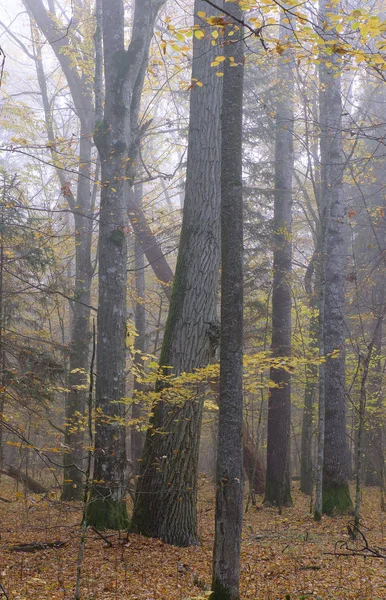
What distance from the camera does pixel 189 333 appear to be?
6953 millimetres

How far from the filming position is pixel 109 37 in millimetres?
8188

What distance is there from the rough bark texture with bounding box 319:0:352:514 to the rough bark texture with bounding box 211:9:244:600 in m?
4.96

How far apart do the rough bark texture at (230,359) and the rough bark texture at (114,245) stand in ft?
9.21

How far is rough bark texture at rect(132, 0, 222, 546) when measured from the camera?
6598 millimetres

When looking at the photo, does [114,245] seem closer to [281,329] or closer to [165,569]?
[165,569]

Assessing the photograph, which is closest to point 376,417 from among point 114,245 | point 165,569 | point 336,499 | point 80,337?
point 336,499

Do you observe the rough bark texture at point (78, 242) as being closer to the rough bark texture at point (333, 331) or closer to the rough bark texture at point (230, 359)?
the rough bark texture at point (333, 331)

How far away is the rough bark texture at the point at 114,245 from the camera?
698cm

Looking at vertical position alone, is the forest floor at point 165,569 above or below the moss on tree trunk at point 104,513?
below

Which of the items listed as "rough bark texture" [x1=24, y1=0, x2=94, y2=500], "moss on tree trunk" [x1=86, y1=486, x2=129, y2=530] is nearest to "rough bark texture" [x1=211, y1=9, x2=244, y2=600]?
"moss on tree trunk" [x1=86, y1=486, x2=129, y2=530]

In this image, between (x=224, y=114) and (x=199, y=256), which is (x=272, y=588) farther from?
(x=224, y=114)

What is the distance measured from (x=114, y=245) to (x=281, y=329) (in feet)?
18.4

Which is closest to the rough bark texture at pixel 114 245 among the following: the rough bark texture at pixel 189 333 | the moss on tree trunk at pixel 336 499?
the rough bark texture at pixel 189 333

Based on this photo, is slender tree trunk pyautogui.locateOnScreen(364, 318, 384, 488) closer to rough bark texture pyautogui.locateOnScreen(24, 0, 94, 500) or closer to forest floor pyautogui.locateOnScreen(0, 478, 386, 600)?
forest floor pyautogui.locateOnScreen(0, 478, 386, 600)
